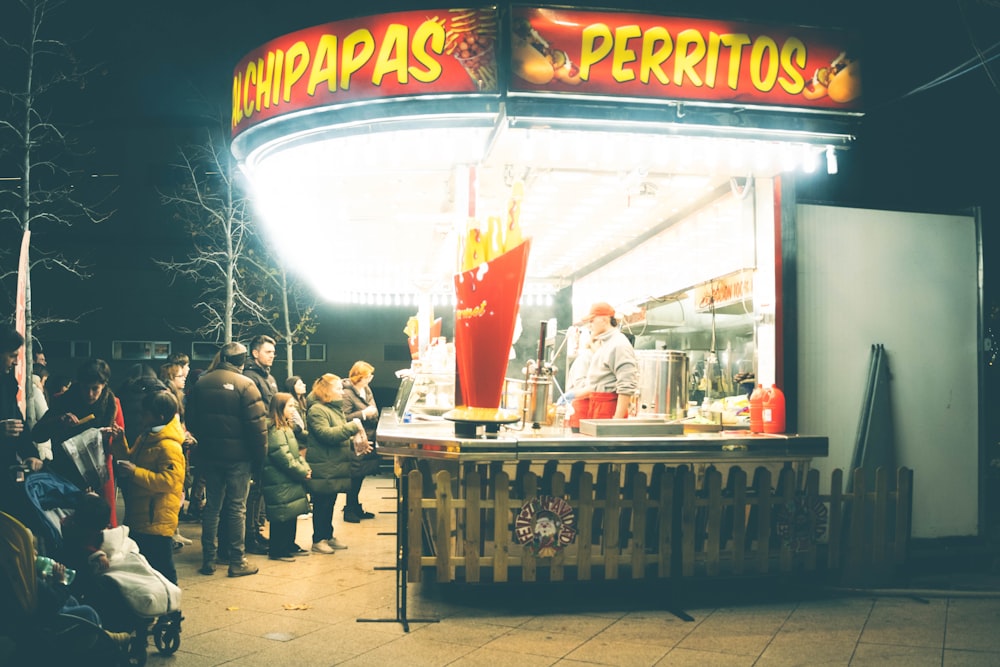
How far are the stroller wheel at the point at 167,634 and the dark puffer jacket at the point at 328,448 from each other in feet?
10.3

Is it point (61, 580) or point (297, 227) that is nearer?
point (61, 580)

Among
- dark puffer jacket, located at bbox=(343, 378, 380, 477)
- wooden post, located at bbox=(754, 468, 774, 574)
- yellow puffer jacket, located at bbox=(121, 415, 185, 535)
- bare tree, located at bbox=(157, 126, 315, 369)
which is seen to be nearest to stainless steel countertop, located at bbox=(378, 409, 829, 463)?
wooden post, located at bbox=(754, 468, 774, 574)

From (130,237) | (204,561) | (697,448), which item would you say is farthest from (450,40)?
(130,237)

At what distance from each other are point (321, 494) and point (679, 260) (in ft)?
18.6

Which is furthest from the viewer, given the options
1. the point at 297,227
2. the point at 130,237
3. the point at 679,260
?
the point at 130,237

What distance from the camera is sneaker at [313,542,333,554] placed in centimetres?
817

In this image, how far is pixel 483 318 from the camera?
17.3ft

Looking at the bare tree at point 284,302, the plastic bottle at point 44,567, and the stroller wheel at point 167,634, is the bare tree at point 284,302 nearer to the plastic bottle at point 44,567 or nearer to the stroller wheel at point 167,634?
the stroller wheel at point 167,634

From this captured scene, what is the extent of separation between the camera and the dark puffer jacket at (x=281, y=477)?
301 inches

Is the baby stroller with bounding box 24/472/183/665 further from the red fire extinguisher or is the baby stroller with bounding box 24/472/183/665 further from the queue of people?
the red fire extinguisher

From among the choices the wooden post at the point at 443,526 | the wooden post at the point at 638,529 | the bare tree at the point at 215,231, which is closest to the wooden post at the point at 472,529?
the wooden post at the point at 443,526

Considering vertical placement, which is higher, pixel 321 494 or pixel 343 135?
pixel 343 135

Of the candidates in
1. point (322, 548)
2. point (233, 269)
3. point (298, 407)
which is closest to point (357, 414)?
point (298, 407)

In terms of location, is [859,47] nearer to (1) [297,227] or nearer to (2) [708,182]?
(2) [708,182]
